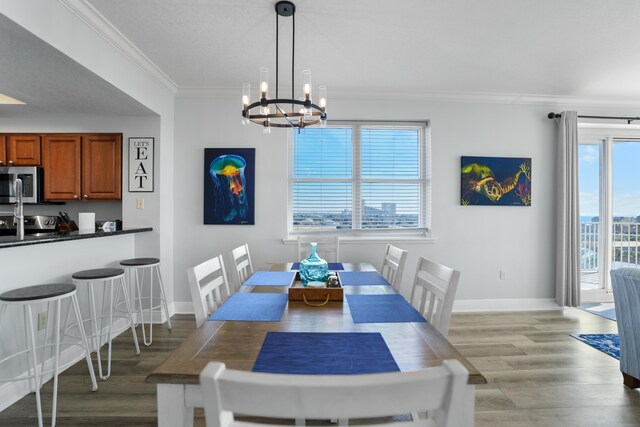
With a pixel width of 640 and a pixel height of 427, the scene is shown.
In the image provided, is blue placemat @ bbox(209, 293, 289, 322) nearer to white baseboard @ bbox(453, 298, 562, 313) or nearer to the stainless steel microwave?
white baseboard @ bbox(453, 298, 562, 313)

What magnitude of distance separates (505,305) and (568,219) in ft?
4.18

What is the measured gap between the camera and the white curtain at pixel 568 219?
3.91 metres

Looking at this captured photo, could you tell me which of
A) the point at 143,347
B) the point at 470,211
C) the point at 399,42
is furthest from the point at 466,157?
the point at 143,347

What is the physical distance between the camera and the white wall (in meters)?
3.87

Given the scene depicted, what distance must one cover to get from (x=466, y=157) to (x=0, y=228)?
5.67 metres

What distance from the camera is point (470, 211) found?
402 cm

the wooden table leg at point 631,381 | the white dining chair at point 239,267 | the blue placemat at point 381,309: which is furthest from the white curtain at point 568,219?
the white dining chair at point 239,267

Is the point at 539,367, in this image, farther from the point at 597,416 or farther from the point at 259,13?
the point at 259,13

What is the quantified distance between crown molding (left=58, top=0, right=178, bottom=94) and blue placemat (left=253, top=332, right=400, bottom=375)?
2.57 metres

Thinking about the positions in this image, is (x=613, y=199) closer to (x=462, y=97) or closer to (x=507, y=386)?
(x=462, y=97)

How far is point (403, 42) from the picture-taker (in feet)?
9.19

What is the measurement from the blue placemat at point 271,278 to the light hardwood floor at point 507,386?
0.85 metres

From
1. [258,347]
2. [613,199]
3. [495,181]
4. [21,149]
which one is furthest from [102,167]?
[613,199]

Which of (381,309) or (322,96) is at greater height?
(322,96)
